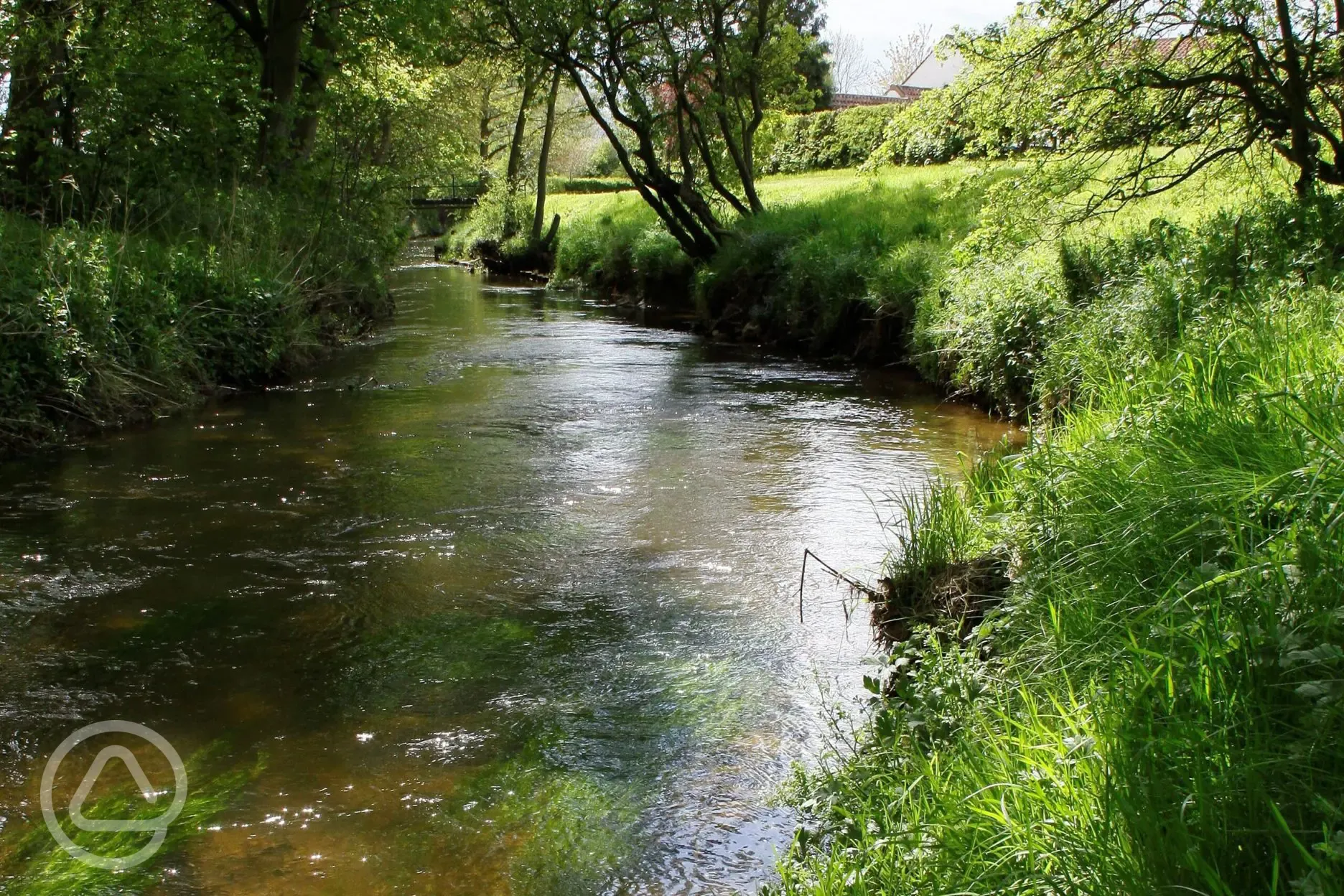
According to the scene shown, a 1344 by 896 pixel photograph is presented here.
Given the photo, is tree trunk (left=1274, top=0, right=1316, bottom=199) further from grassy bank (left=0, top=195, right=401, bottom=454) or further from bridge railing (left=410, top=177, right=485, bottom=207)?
bridge railing (left=410, top=177, right=485, bottom=207)

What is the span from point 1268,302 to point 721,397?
23.4ft

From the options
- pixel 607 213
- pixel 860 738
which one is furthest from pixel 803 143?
pixel 860 738

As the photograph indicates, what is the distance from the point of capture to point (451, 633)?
239 inches

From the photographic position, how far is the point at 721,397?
13023 mm

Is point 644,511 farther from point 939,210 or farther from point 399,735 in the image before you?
point 939,210

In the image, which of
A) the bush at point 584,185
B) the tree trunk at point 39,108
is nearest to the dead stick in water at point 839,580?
the tree trunk at point 39,108

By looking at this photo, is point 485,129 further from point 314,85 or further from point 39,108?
point 39,108

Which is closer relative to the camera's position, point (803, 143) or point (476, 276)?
point (476, 276)

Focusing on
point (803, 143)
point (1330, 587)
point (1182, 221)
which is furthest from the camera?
point (803, 143)

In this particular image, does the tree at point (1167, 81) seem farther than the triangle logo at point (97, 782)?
Yes

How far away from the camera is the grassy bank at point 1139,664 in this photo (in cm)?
260

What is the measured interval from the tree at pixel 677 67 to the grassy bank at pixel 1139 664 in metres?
15.0

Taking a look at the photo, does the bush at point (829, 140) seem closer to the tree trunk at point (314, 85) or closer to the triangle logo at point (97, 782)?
the tree trunk at point (314, 85)

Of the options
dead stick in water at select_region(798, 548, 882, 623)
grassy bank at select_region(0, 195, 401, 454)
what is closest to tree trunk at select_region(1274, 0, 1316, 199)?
dead stick in water at select_region(798, 548, 882, 623)
